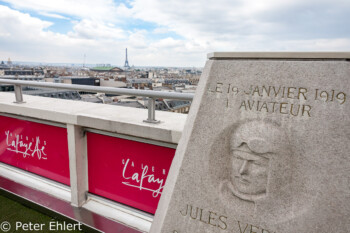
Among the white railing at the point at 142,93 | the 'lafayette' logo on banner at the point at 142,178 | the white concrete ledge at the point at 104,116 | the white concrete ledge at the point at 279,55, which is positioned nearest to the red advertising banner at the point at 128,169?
the 'lafayette' logo on banner at the point at 142,178

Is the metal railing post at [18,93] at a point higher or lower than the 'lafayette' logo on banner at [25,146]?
higher

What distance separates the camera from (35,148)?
3.97 metres

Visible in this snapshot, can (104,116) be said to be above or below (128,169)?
above

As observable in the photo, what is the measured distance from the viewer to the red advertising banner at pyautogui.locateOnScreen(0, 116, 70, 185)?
370cm

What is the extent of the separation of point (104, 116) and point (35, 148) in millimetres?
1621

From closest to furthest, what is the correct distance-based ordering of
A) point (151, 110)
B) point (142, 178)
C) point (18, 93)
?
1. point (151, 110)
2. point (142, 178)
3. point (18, 93)

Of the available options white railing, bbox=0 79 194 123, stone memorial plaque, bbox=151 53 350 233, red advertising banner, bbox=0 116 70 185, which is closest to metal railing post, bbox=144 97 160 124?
white railing, bbox=0 79 194 123

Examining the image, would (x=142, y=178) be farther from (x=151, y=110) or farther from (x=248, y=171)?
(x=248, y=171)

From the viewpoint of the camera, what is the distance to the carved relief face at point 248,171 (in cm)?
175

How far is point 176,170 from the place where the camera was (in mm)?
2094

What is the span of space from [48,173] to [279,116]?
3.63 m

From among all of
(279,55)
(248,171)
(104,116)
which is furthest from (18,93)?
(279,55)

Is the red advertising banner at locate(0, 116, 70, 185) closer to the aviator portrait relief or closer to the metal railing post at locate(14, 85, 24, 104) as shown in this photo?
the metal railing post at locate(14, 85, 24, 104)

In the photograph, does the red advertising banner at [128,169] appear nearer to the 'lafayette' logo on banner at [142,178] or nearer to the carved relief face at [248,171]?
the 'lafayette' logo on banner at [142,178]
